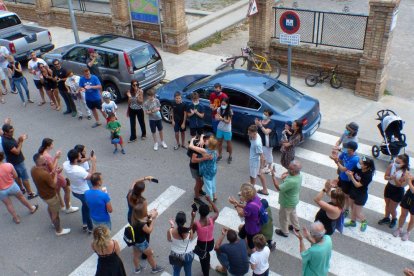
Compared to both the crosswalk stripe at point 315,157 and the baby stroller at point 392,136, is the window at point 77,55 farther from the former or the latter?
the baby stroller at point 392,136

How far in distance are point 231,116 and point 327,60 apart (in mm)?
5286

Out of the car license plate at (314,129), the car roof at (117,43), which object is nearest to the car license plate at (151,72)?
the car roof at (117,43)

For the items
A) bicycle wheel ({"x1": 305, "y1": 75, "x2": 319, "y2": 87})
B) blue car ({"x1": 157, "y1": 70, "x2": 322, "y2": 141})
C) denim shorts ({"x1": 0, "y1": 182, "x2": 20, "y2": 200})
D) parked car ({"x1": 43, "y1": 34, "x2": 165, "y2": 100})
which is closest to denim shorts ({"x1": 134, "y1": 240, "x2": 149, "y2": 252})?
denim shorts ({"x1": 0, "y1": 182, "x2": 20, "y2": 200})

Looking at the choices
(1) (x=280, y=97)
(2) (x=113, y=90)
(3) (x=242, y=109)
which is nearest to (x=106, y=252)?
(3) (x=242, y=109)

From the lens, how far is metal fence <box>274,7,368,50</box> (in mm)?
12484

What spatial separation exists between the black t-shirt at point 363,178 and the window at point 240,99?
3.36 meters

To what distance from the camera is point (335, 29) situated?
12992mm

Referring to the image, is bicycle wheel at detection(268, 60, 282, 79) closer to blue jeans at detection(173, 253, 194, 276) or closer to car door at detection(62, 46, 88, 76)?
car door at detection(62, 46, 88, 76)

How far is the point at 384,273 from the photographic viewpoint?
677 centimetres

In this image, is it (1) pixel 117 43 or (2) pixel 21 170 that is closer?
(2) pixel 21 170

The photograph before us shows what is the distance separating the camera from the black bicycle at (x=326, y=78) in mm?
13156

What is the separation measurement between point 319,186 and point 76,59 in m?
8.34

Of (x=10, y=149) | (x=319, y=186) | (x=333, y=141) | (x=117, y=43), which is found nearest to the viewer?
→ (x=10, y=149)

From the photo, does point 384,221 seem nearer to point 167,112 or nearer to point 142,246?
point 142,246
